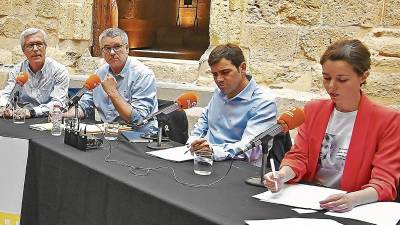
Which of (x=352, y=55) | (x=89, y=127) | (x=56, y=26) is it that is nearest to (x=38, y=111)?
(x=89, y=127)

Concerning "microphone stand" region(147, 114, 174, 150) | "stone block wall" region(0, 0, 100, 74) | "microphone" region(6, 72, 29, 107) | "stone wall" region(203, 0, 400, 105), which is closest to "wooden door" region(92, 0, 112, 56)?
"stone block wall" region(0, 0, 100, 74)

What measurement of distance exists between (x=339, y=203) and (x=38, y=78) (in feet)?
9.04

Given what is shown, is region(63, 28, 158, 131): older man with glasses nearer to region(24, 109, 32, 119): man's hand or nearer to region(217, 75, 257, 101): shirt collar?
region(24, 109, 32, 119): man's hand

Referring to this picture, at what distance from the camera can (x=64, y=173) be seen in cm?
222

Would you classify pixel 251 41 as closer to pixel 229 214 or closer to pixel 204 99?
pixel 204 99

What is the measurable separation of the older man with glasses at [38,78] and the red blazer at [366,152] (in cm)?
216

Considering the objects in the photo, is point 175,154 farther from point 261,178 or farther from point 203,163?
point 261,178

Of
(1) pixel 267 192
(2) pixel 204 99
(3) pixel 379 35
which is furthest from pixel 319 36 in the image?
(1) pixel 267 192

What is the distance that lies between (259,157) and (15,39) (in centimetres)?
373

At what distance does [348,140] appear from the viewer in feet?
6.05

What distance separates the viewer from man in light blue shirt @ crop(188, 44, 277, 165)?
2.35 metres

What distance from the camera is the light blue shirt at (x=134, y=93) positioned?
10.3 feet

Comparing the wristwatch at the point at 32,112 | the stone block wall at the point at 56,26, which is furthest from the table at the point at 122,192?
the stone block wall at the point at 56,26

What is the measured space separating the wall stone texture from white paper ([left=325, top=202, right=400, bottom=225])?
7.38 feet
